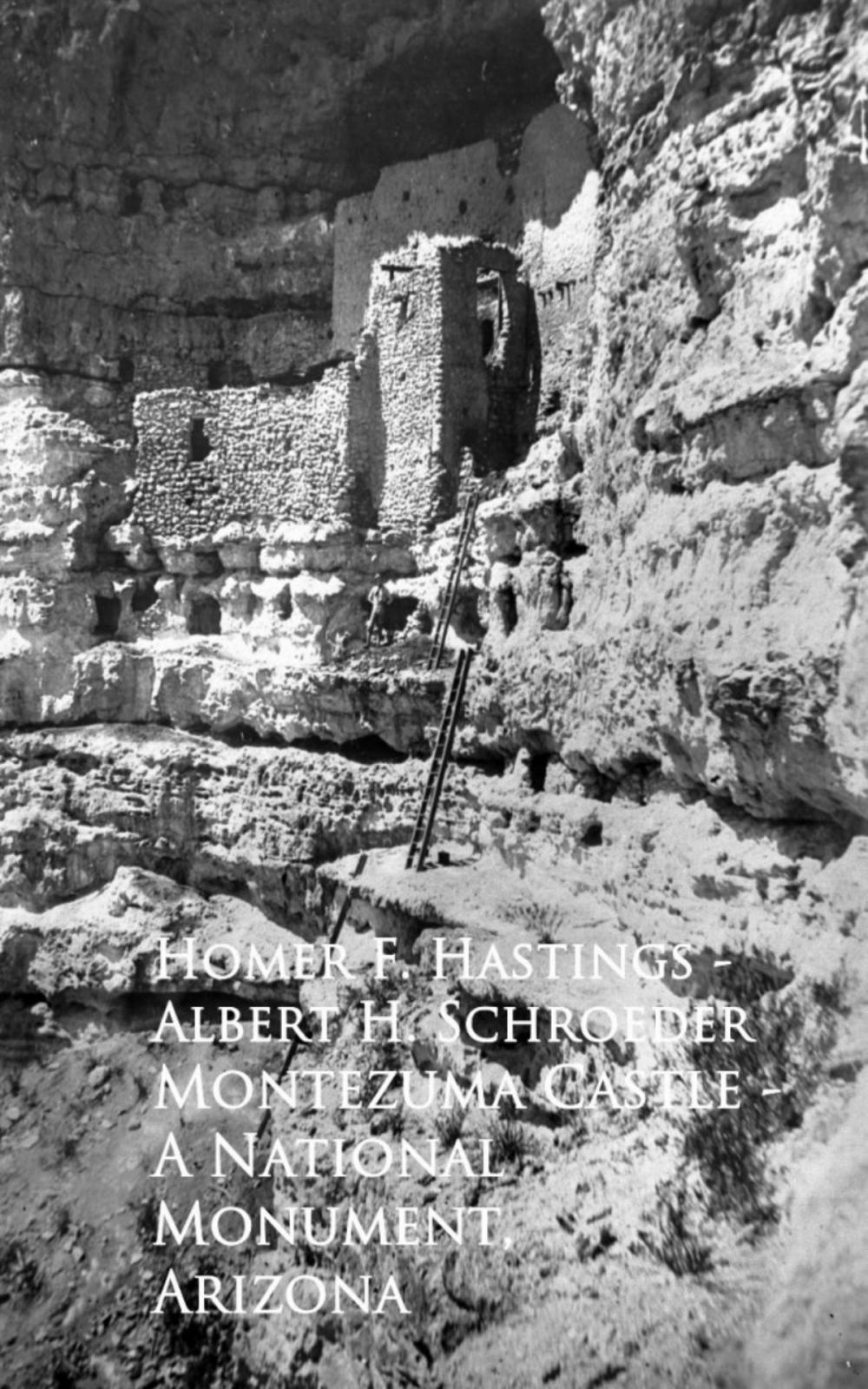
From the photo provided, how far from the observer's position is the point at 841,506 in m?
5.50

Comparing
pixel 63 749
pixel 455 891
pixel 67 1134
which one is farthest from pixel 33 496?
pixel 455 891

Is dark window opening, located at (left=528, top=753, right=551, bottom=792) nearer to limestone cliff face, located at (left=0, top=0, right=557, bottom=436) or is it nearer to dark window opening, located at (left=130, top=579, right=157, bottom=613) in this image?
dark window opening, located at (left=130, top=579, right=157, bottom=613)

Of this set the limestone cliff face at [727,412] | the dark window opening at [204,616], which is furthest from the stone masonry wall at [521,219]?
the dark window opening at [204,616]

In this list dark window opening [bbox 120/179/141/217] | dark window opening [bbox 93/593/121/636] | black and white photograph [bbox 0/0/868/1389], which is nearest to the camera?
black and white photograph [bbox 0/0/868/1389]

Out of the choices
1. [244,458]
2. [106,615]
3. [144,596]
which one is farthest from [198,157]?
[106,615]

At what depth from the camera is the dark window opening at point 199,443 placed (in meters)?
14.4

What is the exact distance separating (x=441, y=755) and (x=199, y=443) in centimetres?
584

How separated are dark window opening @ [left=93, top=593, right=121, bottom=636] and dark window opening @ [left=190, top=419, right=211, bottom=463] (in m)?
2.28

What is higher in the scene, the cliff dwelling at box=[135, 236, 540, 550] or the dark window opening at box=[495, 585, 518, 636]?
the cliff dwelling at box=[135, 236, 540, 550]

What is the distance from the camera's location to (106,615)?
51.0 feet

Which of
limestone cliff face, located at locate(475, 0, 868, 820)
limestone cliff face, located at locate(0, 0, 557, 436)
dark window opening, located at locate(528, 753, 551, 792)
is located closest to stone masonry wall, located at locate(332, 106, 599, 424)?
limestone cliff face, located at locate(0, 0, 557, 436)

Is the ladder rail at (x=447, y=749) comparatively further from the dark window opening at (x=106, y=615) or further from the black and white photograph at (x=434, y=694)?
the dark window opening at (x=106, y=615)

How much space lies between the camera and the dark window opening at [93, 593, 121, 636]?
15375mm

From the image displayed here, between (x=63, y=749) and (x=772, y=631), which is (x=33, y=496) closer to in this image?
(x=63, y=749)
